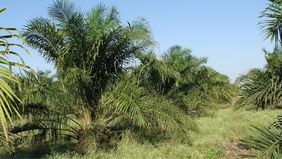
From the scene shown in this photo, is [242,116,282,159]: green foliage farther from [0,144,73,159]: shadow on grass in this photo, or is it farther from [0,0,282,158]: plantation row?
[0,144,73,159]: shadow on grass

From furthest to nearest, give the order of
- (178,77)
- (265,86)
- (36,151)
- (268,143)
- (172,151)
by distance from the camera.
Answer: (178,77)
(36,151)
(172,151)
(265,86)
(268,143)

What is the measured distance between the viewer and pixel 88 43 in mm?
10570

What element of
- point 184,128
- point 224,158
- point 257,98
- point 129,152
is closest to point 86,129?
point 129,152

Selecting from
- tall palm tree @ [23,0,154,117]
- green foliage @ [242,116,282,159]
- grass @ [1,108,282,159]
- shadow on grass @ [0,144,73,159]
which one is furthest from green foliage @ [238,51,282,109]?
shadow on grass @ [0,144,73,159]

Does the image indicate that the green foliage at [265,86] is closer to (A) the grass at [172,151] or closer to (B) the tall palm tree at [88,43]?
(A) the grass at [172,151]

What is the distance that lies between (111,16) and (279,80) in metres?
5.34

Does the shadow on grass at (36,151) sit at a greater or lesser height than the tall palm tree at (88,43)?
lesser

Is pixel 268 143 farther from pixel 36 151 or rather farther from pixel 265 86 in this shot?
pixel 36 151

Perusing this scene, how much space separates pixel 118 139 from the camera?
11.6m

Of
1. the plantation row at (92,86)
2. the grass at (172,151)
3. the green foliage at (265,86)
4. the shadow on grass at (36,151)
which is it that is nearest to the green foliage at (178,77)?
the plantation row at (92,86)

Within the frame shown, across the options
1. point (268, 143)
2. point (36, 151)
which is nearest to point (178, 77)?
point (36, 151)

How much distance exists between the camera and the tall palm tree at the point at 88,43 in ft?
33.3

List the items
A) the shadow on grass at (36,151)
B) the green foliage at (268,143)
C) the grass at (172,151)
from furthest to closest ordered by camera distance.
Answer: the shadow on grass at (36,151) → the grass at (172,151) → the green foliage at (268,143)

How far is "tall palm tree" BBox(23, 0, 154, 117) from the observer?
400 inches
